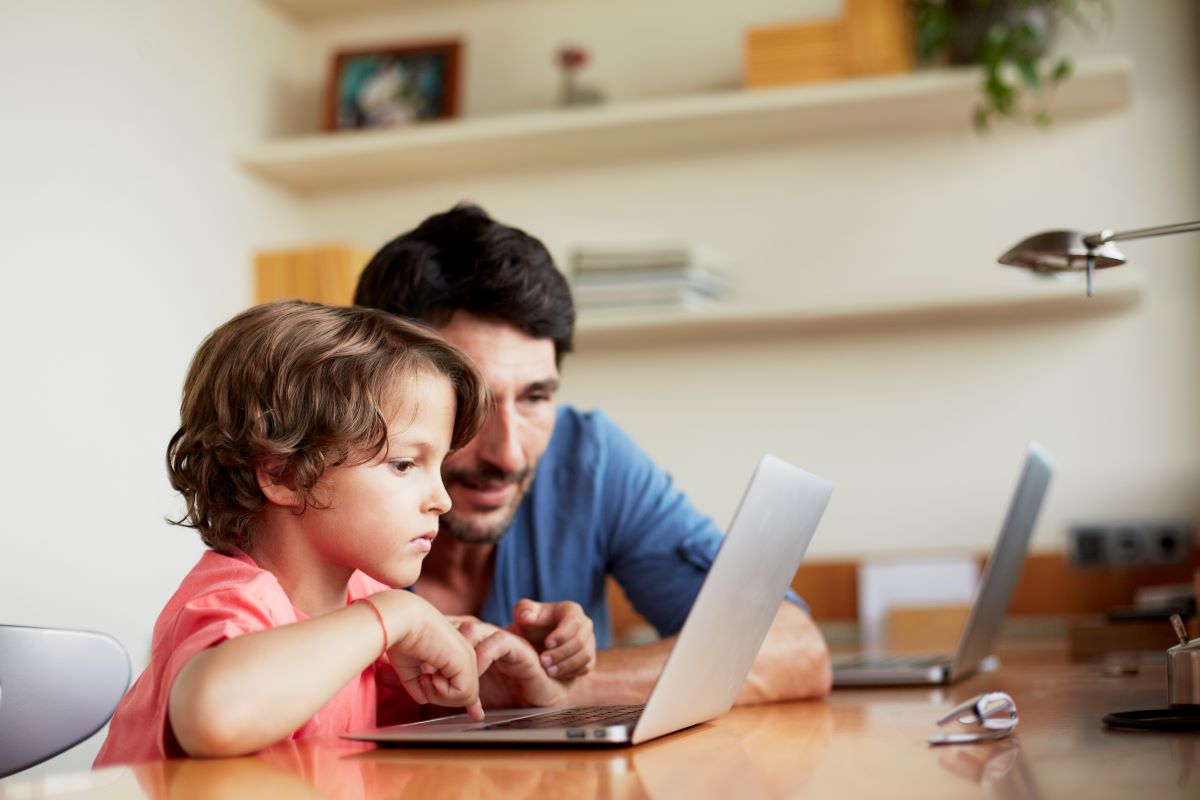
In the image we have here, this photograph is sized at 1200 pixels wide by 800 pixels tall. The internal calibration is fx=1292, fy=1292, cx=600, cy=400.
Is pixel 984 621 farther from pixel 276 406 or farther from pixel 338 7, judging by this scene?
pixel 338 7

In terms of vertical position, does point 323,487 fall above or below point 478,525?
above

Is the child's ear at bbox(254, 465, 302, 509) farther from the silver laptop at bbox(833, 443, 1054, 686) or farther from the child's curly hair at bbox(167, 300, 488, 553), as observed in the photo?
the silver laptop at bbox(833, 443, 1054, 686)

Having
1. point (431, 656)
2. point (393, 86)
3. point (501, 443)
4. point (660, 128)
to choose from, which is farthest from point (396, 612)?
point (393, 86)

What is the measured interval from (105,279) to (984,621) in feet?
5.54

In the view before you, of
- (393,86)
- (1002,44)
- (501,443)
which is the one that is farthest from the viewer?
(393,86)

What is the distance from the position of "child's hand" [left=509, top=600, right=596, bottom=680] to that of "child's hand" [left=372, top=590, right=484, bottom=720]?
0.14 meters

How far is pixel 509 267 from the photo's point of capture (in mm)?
1697

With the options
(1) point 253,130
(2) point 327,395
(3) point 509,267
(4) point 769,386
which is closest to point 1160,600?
(4) point 769,386

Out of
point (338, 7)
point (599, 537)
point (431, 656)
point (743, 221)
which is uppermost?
point (338, 7)

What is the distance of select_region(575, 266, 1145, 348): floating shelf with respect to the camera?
8.84 feet

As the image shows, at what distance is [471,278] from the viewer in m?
1.69

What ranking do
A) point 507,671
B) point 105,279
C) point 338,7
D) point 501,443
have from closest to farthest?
1. point 507,671
2. point 501,443
3. point 105,279
4. point 338,7

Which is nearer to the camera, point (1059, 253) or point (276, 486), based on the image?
point (276, 486)

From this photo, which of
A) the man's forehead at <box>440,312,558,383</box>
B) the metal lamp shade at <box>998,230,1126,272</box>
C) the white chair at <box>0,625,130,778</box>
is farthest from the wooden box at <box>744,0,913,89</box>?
the white chair at <box>0,625,130,778</box>
